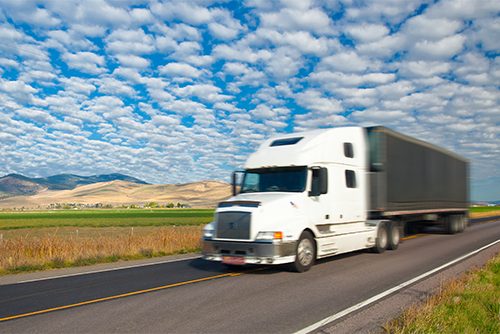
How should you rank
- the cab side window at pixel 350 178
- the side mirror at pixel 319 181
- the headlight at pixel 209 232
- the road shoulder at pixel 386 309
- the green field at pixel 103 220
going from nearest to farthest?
1. the road shoulder at pixel 386 309
2. the headlight at pixel 209 232
3. the side mirror at pixel 319 181
4. the cab side window at pixel 350 178
5. the green field at pixel 103 220

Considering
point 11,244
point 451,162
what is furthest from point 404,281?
point 451,162

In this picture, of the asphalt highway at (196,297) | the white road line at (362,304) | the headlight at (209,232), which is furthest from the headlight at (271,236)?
the white road line at (362,304)

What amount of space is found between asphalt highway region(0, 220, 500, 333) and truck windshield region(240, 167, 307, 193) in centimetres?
208

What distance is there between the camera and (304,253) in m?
10.6

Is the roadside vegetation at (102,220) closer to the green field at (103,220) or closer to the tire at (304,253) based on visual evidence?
the green field at (103,220)

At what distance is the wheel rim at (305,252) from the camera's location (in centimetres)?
1049

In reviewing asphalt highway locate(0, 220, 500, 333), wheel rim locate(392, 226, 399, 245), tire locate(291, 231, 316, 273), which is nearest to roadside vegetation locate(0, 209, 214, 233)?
wheel rim locate(392, 226, 399, 245)

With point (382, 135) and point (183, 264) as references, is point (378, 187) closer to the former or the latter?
point (382, 135)

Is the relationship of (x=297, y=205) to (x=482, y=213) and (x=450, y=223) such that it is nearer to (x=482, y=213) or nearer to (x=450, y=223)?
(x=450, y=223)

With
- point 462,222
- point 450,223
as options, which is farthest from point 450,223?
point 462,222

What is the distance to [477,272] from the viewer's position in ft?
32.0

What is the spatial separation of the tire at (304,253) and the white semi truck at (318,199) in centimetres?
2

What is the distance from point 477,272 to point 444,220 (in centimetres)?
1335

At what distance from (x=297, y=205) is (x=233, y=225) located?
5.30 feet
